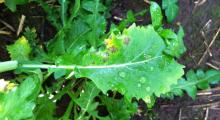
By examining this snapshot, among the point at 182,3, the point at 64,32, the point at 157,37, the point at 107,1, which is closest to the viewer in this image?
the point at 157,37

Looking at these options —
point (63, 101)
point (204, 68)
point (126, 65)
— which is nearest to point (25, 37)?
point (63, 101)

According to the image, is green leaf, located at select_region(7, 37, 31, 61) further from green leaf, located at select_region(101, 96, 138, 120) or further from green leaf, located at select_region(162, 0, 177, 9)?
green leaf, located at select_region(162, 0, 177, 9)

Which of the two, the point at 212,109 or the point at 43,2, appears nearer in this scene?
the point at 43,2

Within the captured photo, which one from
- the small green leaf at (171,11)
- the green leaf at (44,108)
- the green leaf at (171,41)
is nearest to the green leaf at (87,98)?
the green leaf at (44,108)

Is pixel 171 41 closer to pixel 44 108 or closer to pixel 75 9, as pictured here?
pixel 75 9

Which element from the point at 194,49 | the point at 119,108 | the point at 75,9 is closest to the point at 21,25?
the point at 75,9

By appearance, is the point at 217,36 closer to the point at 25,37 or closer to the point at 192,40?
the point at 192,40
